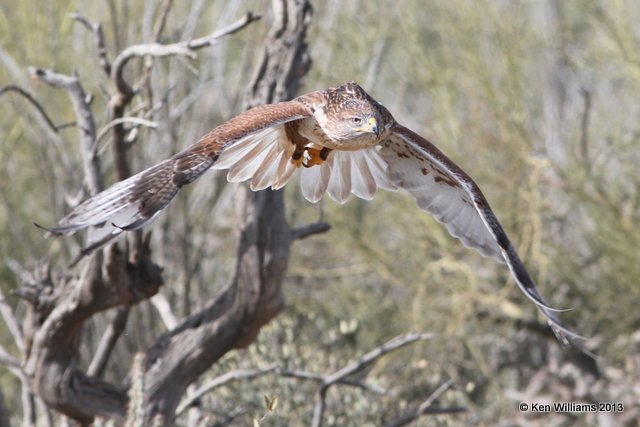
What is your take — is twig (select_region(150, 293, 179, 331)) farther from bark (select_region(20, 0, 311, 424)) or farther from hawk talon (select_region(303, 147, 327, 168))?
hawk talon (select_region(303, 147, 327, 168))

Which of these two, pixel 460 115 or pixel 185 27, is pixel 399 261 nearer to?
pixel 460 115

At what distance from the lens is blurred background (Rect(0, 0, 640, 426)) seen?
704 cm

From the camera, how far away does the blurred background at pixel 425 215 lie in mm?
7039

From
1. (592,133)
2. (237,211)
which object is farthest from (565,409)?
(237,211)

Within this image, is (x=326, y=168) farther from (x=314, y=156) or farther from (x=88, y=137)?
(x=88, y=137)

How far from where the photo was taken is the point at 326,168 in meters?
4.82

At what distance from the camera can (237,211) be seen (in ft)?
15.6

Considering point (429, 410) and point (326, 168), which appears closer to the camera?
point (326, 168)

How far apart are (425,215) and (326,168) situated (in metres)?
3.15

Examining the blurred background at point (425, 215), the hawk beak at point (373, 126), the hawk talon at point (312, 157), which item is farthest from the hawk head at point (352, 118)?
the blurred background at point (425, 215)

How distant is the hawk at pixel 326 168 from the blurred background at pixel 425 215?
6.75 ft

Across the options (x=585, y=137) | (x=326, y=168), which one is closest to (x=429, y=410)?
(x=326, y=168)

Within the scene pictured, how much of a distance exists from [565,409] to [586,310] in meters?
0.97

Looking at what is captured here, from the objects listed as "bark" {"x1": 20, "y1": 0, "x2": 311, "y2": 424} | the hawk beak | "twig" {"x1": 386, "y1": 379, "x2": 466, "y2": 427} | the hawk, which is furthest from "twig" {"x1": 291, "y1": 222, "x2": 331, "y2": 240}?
"twig" {"x1": 386, "y1": 379, "x2": 466, "y2": 427}
